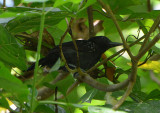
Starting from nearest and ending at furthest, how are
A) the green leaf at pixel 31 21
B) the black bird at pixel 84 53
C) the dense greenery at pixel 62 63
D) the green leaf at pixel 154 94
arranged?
the dense greenery at pixel 62 63, the green leaf at pixel 31 21, the green leaf at pixel 154 94, the black bird at pixel 84 53

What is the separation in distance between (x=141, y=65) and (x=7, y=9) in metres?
1.00

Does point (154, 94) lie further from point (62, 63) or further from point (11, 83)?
point (11, 83)

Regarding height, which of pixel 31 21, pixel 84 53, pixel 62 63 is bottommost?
pixel 62 63

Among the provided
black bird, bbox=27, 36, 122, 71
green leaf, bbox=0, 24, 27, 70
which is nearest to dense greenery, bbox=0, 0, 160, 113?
green leaf, bbox=0, 24, 27, 70

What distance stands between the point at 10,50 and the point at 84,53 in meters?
1.50

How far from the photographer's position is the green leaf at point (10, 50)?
5.29 feet

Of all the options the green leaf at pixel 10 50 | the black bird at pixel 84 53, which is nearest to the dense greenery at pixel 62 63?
the green leaf at pixel 10 50

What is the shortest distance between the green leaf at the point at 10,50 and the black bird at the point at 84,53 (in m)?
1.00

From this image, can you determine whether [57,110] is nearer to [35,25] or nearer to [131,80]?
[35,25]

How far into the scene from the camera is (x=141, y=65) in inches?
80.9

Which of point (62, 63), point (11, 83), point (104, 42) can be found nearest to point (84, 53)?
point (104, 42)

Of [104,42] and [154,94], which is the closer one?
[154,94]

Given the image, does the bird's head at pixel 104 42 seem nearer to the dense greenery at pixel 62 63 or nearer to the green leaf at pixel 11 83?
the dense greenery at pixel 62 63

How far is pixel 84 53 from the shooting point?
10.4 ft
